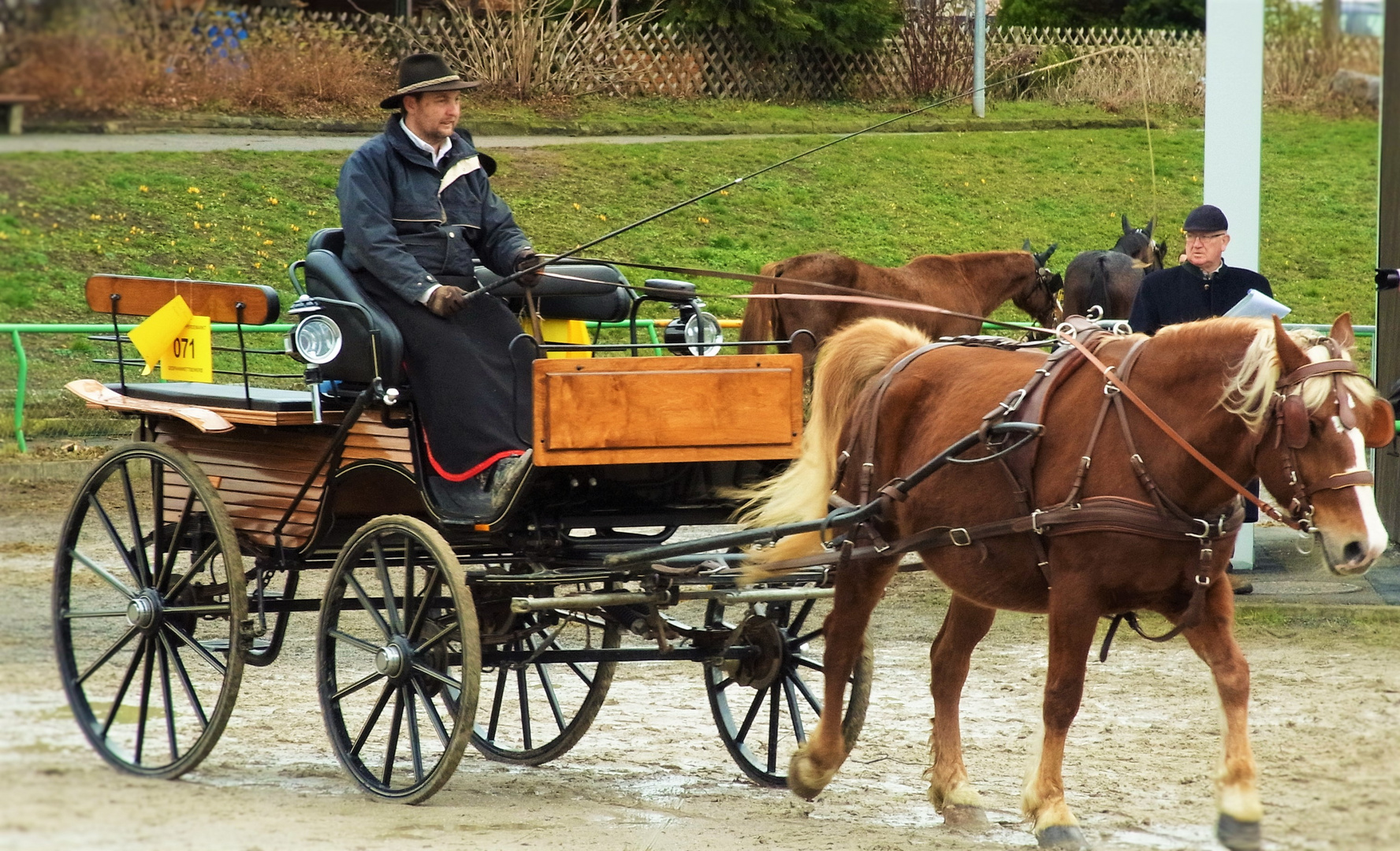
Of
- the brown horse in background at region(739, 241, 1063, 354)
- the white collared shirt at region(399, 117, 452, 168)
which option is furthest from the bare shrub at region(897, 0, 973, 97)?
the white collared shirt at region(399, 117, 452, 168)

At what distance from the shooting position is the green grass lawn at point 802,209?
12953 millimetres

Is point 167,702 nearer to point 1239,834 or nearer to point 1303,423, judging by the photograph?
Answer: point 1239,834

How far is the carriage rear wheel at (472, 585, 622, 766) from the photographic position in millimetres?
4605

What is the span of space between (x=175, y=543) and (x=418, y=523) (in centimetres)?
100

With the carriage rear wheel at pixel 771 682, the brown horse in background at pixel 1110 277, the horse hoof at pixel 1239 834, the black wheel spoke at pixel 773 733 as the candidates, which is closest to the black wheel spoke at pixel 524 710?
the carriage rear wheel at pixel 771 682

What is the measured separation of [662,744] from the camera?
17.6ft

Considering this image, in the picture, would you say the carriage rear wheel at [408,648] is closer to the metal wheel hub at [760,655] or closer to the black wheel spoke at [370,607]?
the black wheel spoke at [370,607]

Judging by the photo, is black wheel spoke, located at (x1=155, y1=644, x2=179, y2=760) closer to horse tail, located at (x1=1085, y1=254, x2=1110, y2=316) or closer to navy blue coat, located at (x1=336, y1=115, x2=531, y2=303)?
navy blue coat, located at (x1=336, y1=115, x2=531, y2=303)

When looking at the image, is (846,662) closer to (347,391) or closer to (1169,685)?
(347,391)

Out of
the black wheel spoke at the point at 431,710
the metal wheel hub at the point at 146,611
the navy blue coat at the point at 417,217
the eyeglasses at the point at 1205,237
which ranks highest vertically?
the navy blue coat at the point at 417,217

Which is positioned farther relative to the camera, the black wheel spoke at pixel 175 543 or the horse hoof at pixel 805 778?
the black wheel spoke at pixel 175 543

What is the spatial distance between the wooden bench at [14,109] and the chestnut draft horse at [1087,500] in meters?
2.91

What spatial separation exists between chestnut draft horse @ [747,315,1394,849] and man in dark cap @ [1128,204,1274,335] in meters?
2.37

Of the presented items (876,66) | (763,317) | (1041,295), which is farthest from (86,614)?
(1041,295)
